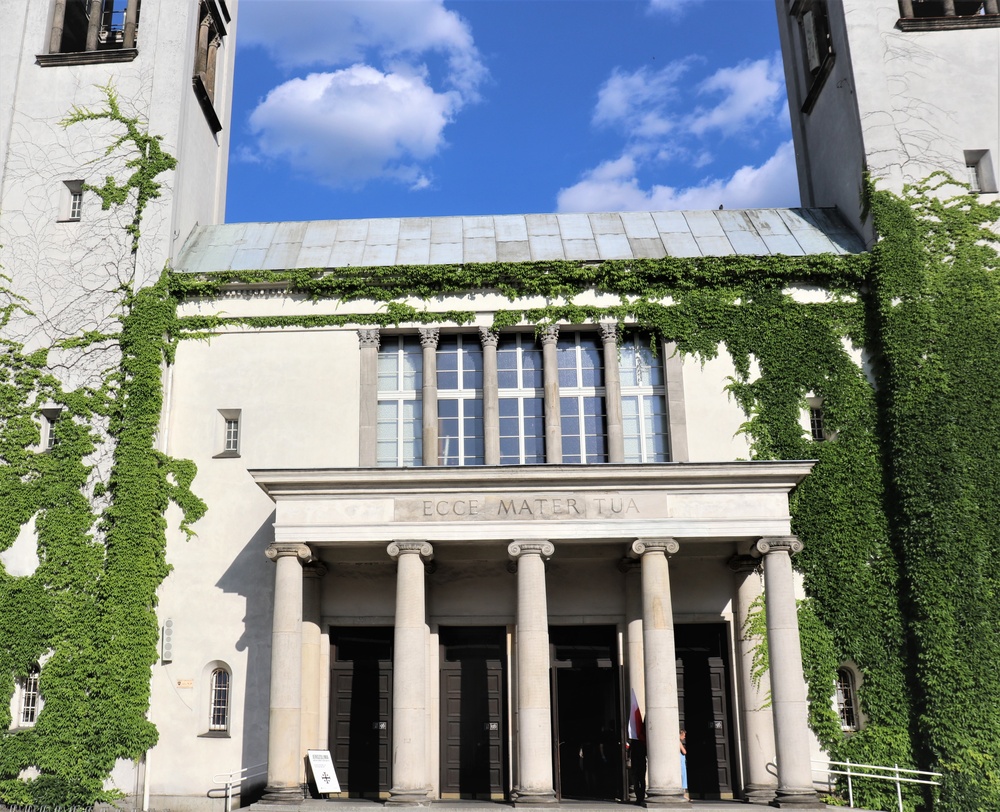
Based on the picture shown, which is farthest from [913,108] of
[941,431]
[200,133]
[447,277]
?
[200,133]

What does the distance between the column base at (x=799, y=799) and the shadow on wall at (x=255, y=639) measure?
10.9 meters

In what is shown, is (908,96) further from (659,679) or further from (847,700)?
(659,679)

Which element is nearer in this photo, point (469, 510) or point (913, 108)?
point (469, 510)

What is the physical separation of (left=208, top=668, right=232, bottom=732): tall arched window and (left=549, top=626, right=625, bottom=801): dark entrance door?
7.44m

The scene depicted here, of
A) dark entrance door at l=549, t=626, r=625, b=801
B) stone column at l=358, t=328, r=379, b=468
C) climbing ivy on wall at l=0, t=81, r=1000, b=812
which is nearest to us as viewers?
climbing ivy on wall at l=0, t=81, r=1000, b=812

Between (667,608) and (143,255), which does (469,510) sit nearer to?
(667,608)

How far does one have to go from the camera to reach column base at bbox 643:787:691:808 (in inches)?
704

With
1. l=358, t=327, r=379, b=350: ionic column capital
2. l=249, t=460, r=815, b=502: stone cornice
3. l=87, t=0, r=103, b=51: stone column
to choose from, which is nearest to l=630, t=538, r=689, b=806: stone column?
l=249, t=460, r=815, b=502: stone cornice

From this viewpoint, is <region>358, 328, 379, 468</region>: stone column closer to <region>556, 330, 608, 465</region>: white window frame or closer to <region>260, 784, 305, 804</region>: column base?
<region>556, 330, 608, 465</region>: white window frame

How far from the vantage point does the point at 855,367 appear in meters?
22.7

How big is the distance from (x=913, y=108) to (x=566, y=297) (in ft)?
34.1

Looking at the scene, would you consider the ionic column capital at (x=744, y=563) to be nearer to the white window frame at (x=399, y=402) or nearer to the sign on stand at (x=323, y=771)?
the white window frame at (x=399, y=402)

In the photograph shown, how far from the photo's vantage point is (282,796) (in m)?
18.4

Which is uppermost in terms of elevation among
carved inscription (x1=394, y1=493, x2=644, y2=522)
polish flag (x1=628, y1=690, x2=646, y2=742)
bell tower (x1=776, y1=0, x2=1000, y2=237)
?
bell tower (x1=776, y1=0, x2=1000, y2=237)
